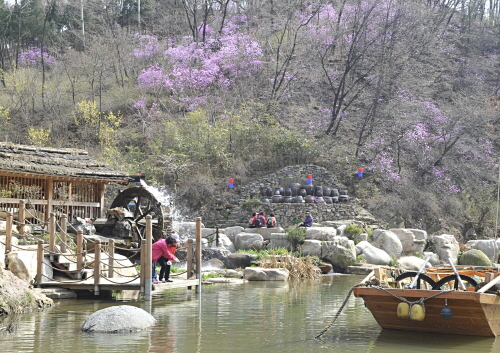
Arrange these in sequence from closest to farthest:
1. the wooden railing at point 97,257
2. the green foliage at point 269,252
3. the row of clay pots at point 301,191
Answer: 1. the wooden railing at point 97,257
2. the green foliage at point 269,252
3. the row of clay pots at point 301,191

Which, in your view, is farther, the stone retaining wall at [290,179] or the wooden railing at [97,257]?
the stone retaining wall at [290,179]

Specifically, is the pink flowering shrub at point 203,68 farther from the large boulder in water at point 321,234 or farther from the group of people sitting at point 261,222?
the large boulder in water at point 321,234

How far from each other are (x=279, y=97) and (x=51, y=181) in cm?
2121

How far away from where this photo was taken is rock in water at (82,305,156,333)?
10906 mm

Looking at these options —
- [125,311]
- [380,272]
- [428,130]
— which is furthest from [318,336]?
[428,130]

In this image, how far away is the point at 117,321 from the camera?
11008 millimetres

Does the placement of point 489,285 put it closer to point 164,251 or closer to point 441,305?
point 441,305

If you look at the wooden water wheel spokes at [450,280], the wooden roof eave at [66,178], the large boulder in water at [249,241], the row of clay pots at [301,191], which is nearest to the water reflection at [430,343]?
the wooden water wheel spokes at [450,280]

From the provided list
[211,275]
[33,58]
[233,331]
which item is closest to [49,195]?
[211,275]

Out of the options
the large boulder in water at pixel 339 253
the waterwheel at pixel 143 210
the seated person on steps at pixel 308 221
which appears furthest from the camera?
the seated person on steps at pixel 308 221

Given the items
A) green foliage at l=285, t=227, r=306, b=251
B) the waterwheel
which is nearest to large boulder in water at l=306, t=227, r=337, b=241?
green foliage at l=285, t=227, r=306, b=251

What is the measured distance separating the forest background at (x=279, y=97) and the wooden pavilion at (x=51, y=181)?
29.3 feet

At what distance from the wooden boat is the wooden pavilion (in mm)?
12887

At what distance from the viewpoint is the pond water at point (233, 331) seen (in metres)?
9.69
